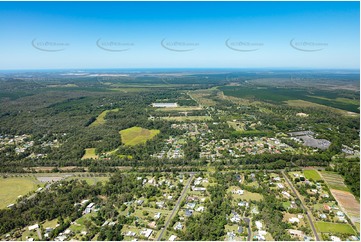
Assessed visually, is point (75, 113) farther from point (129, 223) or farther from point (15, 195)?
point (129, 223)

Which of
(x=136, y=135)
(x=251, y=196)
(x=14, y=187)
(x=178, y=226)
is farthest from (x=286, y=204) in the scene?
(x=136, y=135)

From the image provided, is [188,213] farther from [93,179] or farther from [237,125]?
[237,125]

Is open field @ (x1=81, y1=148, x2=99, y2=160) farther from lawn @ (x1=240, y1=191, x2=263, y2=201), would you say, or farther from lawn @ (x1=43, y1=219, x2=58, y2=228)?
lawn @ (x1=240, y1=191, x2=263, y2=201)

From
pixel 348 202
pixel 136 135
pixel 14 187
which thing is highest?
pixel 136 135

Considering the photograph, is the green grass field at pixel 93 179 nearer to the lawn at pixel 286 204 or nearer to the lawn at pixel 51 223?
the lawn at pixel 51 223

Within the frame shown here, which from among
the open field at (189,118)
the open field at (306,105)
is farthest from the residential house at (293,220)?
the open field at (306,105)

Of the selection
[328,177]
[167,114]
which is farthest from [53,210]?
[167,114]
